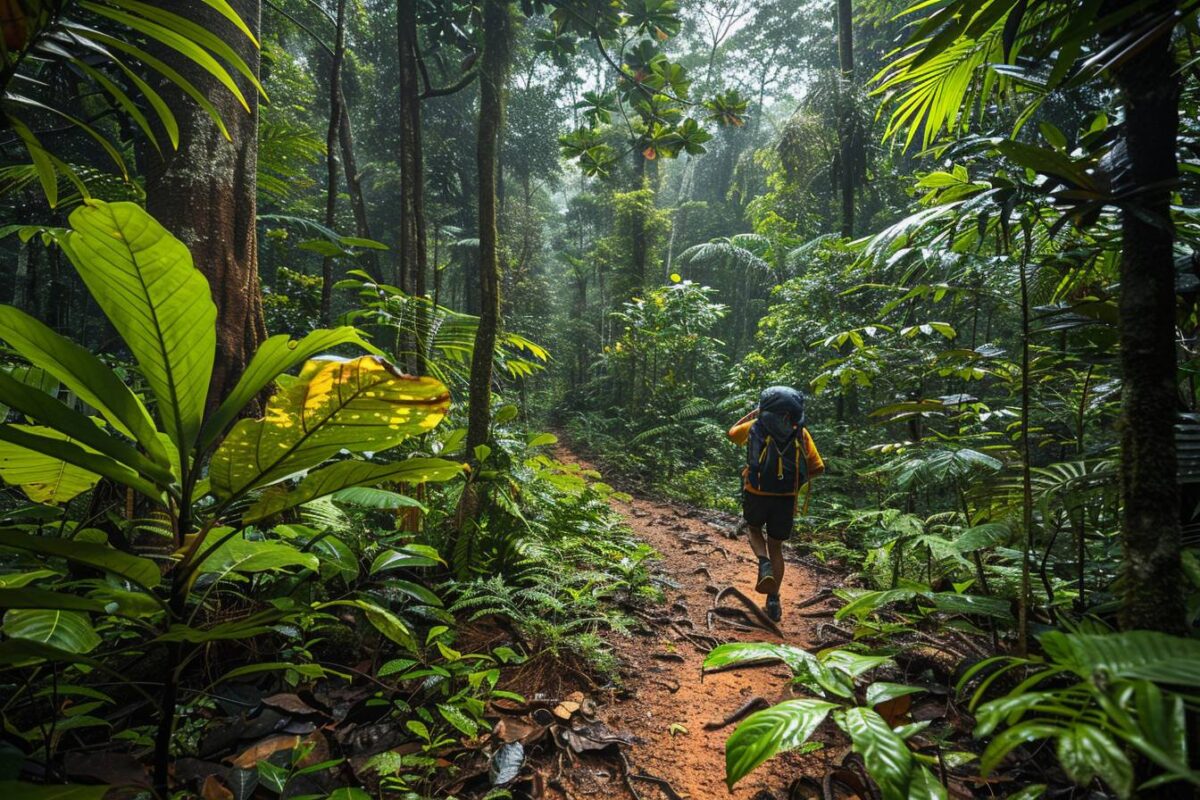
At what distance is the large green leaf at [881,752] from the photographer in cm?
92

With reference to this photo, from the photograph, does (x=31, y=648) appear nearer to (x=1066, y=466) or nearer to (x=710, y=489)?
(x=1066, y=466)

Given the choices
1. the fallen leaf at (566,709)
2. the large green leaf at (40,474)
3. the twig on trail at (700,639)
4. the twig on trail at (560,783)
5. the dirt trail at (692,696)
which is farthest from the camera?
the twig on trail at (700,639)

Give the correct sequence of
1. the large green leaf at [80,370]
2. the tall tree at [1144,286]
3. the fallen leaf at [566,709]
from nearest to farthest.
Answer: the large green leaf at [80,370] → the tall tree at [1144,286] → the fallen leaf at [566,709]

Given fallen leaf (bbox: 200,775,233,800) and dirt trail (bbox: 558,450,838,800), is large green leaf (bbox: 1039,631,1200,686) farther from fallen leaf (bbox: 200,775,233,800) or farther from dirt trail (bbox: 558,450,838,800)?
fallen leaf (bbox: 200,775,233,800)

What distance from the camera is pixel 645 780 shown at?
1.87 meters

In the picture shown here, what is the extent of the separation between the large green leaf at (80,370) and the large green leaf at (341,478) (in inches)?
8.2

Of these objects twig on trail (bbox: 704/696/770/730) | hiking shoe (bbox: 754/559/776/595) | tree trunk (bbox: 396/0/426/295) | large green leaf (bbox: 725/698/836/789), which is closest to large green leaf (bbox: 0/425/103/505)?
large green leaf (bbox: 725/698/836/789)

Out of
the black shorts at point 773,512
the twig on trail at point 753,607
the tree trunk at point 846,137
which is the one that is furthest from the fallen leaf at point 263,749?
the tree trunk at point 846,137

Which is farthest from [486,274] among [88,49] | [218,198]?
[88,49]

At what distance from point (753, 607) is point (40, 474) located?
3764mm

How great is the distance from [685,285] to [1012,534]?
29.7 ft

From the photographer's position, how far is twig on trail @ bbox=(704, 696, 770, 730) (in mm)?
2257

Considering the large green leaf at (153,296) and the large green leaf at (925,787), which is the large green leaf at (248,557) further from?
the large green leaf at (925,787)

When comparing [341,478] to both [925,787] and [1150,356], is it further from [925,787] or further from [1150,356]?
[1150,356]
